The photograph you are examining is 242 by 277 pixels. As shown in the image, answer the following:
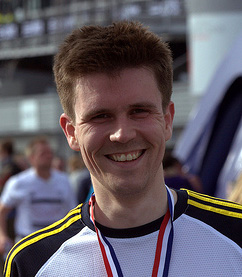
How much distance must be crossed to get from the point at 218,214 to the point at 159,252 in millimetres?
271

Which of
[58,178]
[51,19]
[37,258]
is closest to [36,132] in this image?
[51,19]

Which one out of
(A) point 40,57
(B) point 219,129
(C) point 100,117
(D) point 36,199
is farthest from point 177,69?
(C) point 100,117

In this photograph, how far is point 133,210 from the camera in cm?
197

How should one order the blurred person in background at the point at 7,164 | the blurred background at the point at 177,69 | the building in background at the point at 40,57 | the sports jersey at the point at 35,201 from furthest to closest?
the building in background at the point at 40,57 → the blurred background at the point at 177,69 → the blurred person in background at the point at 7,164 → the sports jersey at the point at 35,201

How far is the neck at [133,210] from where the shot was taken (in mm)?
1967

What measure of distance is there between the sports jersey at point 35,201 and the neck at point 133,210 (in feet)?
13.2

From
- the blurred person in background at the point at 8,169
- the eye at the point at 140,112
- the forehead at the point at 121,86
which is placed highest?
the forehead at the point at 121,86

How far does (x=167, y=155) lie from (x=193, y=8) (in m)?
4.12

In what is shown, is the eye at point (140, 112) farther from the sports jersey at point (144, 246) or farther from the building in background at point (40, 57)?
the building in background at point (40, 57)

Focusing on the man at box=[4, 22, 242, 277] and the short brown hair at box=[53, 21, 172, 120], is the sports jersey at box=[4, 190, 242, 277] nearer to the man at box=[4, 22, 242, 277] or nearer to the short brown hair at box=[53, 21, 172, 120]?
the man at box=[4, 22, 242, 277]

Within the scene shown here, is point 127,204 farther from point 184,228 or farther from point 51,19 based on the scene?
point 51,19

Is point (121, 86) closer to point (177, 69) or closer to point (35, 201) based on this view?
point (35, 201)

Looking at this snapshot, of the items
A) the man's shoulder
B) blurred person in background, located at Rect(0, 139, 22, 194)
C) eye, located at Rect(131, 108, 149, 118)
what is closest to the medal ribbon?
the man's shoulder

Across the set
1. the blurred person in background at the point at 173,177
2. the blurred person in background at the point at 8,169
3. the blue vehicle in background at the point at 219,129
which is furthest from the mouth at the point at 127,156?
the blue vehicle in background at the point at 219,129
